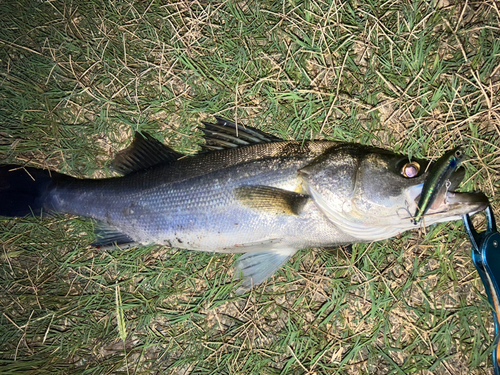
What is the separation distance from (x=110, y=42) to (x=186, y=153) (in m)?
1.22

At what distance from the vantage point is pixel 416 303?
2537mm

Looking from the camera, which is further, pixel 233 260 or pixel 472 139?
pixel 233 260

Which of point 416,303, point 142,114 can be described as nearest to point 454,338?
point 416,303

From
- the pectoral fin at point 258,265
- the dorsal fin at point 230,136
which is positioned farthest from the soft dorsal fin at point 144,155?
the pectoral fin at point 258,265

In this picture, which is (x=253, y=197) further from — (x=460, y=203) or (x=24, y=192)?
(x=24, y=192)

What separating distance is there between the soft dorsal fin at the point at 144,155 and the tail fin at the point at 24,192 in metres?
0.70

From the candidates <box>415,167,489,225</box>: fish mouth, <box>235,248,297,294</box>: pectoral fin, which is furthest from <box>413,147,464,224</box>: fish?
<box>235,248,297,294</box>: pectoral fin

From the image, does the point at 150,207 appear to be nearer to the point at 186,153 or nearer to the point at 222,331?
the point at 186,153

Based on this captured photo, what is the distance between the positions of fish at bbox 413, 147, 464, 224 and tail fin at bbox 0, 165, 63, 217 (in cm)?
290

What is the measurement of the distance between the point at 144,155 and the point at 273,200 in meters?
1.17

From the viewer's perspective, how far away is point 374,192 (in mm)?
1985

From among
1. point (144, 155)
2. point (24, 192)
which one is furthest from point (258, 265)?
point (24, 192)

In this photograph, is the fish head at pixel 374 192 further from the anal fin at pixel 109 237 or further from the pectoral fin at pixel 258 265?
the anal fin at pixel 109 237

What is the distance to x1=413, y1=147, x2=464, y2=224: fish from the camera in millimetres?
1802
